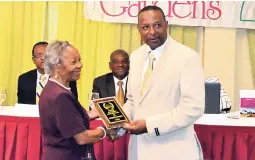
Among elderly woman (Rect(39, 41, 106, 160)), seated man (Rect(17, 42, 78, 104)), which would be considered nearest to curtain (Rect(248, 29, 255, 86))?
seated man (Rect(17, 42, 78, 104))

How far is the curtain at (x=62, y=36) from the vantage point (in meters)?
5.49

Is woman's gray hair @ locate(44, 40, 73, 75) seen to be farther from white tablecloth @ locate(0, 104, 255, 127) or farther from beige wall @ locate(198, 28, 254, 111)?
beige wall @ locate(198, 28, 254, 111)

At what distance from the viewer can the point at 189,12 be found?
205 inches

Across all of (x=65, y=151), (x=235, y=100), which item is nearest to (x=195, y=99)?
(x=65, y=151)

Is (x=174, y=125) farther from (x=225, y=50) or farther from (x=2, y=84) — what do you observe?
(x=2, y=84)

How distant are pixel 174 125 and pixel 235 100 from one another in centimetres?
345

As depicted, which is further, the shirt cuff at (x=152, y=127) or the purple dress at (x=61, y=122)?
the shirt cuff at (x=152, y=127)

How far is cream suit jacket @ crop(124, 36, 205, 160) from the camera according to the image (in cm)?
229

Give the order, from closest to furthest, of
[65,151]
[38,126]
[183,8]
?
[65,151] < [38,126] < [183,8]

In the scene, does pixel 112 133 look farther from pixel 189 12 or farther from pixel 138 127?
pixel 189 12

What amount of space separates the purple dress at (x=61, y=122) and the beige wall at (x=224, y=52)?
3.45 m

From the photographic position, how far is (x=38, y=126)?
3391mm

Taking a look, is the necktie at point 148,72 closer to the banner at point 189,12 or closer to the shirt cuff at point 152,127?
the shirt cuff at point 152,127

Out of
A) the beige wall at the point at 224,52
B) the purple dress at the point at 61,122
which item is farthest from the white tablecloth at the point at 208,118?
the beige wall at the point at 224,52
